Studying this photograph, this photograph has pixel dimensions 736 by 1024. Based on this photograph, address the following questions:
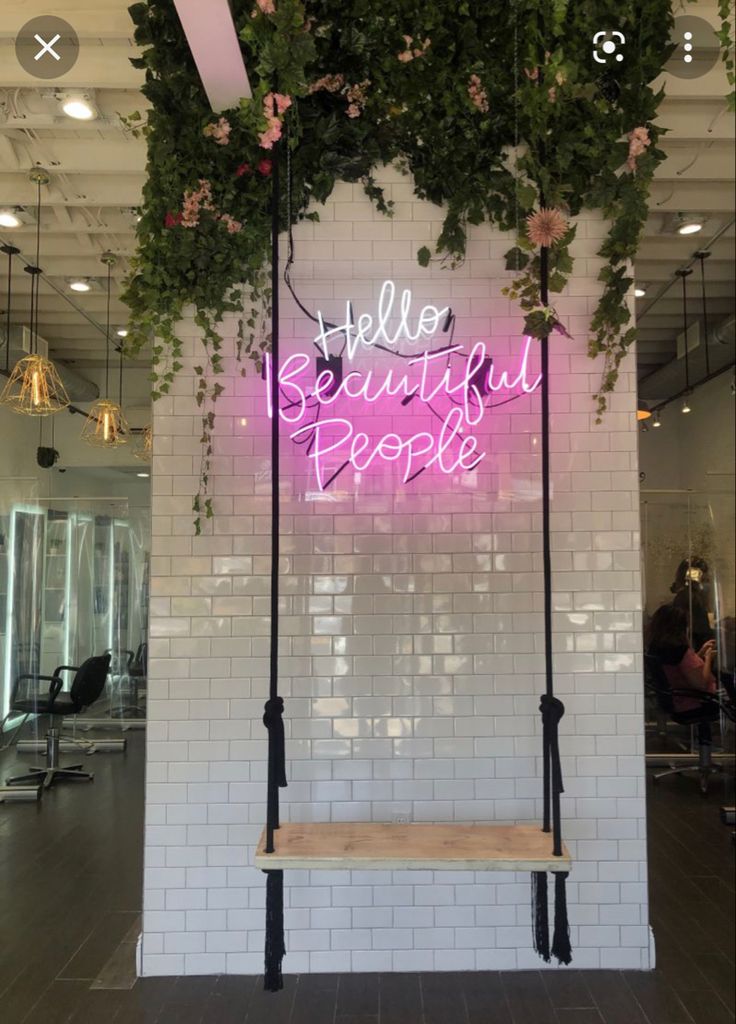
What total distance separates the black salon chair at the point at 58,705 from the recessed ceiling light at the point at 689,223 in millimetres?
6058

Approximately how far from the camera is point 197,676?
9.95 feet

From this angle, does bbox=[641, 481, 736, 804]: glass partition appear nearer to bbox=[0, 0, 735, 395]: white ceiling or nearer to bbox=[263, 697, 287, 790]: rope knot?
bbox=[0, 0, 735, 395]: white ceiling

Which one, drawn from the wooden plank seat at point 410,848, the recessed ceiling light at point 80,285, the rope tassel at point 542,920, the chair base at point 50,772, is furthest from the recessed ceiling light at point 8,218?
the rope tassel at point 542,920

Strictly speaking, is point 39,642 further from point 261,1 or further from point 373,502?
point 261,1

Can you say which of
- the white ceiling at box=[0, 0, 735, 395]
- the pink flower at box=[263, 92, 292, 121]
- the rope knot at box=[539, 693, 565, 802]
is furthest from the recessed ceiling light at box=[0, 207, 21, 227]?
the rope knot at box=[539, 693, 565, 802]

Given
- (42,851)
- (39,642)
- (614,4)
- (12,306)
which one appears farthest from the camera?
(12,306)

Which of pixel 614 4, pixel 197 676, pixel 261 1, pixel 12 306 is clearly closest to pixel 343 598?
pixel 197 676

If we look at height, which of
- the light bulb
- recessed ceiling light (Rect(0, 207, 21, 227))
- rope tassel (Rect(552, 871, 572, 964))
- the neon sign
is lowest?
rope tassel (Rect(552, 871, 572, 964))

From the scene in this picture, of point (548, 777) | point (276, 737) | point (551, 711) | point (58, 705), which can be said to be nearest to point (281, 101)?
point (276, 737)

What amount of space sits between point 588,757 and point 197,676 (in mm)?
1746

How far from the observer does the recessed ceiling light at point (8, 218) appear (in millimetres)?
5000

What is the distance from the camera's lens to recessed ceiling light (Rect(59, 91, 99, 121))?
379 cm

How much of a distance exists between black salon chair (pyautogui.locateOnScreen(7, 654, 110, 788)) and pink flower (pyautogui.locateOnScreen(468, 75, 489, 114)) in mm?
5450

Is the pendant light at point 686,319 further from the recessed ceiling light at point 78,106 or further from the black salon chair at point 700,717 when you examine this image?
the recessed ceiling light at point 78,106
